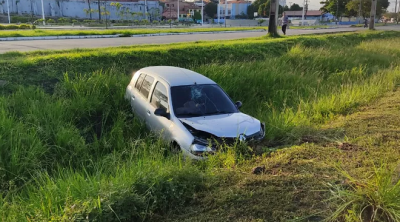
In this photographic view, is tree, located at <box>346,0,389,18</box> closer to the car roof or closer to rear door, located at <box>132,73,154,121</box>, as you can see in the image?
the car roof

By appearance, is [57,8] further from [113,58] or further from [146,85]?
[146,85]

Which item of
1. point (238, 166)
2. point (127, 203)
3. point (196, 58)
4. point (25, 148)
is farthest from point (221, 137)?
point (196, 58)

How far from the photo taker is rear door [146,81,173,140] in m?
5.87

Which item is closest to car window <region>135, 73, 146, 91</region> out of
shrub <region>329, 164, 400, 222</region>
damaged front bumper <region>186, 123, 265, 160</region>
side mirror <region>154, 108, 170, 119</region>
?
side mirror <region>154, 108, 170, 119</region>

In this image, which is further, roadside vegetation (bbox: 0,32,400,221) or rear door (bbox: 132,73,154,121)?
rear door (bbox: 132,73,154,121)

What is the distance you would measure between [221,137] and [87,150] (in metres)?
2.49

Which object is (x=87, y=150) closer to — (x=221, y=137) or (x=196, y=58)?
(x=221, y=137)

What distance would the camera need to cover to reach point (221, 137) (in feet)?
17.5

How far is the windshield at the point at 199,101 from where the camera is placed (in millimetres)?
6098

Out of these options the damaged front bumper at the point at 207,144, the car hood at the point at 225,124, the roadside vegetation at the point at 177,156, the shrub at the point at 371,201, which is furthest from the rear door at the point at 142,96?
the shrub at the point at 371,201

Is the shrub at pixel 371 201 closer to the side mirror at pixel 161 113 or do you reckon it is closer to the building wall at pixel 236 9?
the side mirror at pixel 161 113

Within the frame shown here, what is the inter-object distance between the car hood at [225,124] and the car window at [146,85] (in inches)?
61.5

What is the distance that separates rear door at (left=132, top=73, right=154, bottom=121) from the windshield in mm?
796

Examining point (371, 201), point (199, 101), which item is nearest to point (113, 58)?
point (199, 101)
